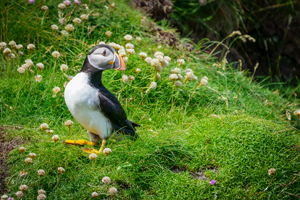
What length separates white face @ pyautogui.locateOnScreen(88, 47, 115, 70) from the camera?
2691mm

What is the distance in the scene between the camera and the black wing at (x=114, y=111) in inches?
108

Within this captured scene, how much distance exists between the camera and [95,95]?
272 cm

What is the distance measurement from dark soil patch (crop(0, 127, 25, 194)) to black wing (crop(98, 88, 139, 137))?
94 cm

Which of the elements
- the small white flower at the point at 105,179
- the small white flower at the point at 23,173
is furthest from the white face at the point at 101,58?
the small white flower at the point at 23,173

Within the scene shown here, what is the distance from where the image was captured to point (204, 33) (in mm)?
6996

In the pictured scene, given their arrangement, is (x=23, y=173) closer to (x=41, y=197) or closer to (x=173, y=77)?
(x=41, y=197)

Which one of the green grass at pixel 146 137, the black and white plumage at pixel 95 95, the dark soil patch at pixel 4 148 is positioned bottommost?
the dark soil patch at pixel 4 148

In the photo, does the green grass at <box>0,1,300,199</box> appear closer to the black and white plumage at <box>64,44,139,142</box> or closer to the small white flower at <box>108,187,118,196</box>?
the small white flower at <box>108,187,118,196</box>

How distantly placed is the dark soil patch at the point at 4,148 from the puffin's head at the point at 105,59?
1101 mm

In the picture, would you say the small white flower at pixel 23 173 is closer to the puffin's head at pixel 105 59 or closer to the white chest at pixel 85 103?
the white chest at pixel 85 103

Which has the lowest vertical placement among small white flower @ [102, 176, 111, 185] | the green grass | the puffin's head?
the green grass

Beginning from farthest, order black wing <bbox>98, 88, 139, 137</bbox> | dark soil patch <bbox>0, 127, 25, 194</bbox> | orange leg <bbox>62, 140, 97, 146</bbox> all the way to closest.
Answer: orange leg <bbox>62, 140, 97, 146</bbox> → black wing <bbox>98, 88, 139, 137</bbox> → dark soil patch <bbox>0, 127, 25, 194</bbox>

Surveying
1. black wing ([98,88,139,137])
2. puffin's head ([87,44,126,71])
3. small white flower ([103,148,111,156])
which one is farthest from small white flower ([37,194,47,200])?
puffin's head ([87,44,126,71])

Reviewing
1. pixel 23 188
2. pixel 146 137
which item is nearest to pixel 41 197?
pixel 23 188
